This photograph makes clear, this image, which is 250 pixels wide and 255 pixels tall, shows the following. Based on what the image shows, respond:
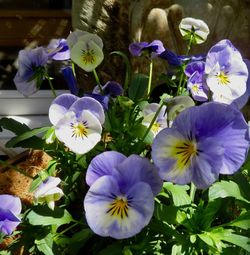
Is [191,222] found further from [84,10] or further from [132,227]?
[84,10]

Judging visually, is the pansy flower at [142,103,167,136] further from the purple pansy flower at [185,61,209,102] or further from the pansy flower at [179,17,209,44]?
the pansy flower at [179,17,209,44]

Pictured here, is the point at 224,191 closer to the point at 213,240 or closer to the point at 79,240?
the point at 213,240

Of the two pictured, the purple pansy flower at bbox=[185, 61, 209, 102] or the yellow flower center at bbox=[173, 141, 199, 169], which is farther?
the purple pansy flower at bbox=[185, 61, 209, 102]

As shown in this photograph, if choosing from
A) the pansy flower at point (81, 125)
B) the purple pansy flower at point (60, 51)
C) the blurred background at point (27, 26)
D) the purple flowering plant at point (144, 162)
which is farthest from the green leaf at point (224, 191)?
the blurred background at point (27, 26)

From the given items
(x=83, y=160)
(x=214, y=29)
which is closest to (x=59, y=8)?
(x=214, y=29)

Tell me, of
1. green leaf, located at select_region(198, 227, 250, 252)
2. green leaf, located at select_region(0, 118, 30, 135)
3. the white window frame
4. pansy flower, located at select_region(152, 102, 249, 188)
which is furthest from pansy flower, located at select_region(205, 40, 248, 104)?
the white window frame
